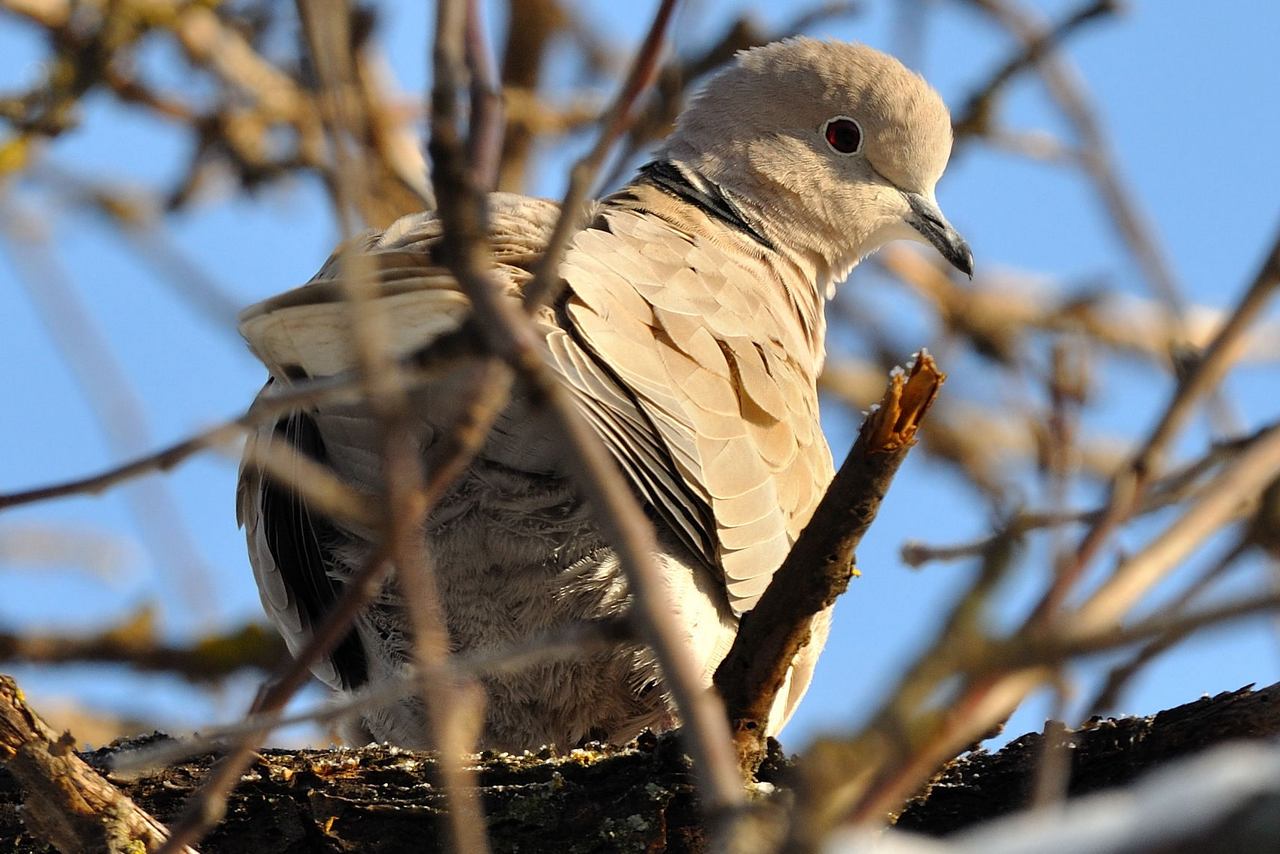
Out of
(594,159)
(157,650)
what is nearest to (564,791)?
(594,159)

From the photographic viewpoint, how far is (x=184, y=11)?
506 centimetres

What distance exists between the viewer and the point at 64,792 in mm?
2531

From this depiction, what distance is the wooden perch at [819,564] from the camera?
8.27 feet

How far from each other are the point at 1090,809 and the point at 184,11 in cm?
469

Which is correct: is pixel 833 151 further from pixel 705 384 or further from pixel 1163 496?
pixel 1163 496

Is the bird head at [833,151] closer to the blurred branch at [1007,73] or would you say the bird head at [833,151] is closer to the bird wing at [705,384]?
the blurred branch at [1007,73]

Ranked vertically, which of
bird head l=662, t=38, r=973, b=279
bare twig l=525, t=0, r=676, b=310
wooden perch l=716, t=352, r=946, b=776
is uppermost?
bird head l=662, t=38, r=973, b=279

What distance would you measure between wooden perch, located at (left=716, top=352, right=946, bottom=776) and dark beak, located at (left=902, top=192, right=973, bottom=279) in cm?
216

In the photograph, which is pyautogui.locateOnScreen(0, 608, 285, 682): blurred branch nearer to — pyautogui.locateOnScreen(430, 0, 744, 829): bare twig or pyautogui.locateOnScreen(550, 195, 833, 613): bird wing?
pyautogui.locateOnScreen(550, 195, 833, 613): bird wing

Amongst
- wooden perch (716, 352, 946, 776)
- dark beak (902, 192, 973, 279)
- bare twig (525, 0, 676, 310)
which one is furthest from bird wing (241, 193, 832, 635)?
bare twig (525, 0, 676, 310)

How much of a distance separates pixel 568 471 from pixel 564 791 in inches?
23.7

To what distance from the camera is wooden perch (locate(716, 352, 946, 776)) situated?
99.3 inches

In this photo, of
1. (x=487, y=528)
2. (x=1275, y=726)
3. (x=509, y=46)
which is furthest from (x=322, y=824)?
(x=509, y=46)

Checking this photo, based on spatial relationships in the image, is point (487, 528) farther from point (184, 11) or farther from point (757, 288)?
point (184, 11)
